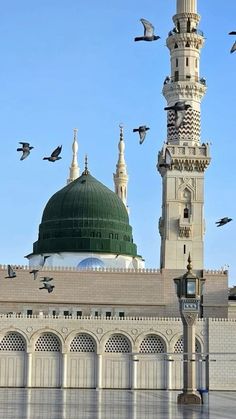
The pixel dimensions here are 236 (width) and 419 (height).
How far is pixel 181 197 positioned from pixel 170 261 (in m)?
3.95

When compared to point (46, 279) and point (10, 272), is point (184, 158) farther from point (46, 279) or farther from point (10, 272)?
point (10, 272)

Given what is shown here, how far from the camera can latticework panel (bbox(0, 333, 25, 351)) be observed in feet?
137

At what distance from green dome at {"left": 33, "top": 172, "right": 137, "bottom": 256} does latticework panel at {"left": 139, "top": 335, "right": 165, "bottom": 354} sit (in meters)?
13.8

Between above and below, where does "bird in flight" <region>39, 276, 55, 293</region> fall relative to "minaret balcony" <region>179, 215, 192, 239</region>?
below

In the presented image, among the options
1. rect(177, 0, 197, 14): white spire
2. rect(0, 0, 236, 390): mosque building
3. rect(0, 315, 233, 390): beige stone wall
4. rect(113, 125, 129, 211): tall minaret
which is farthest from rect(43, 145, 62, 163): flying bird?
rect(113, 125, 129, 211): tall minaret

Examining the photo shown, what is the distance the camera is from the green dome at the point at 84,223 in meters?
55.8

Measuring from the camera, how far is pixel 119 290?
1828 inches

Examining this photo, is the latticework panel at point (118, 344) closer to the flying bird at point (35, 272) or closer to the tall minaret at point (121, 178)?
the flying bird at point (35, 272)

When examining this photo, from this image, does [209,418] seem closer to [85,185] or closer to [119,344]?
[119,344]

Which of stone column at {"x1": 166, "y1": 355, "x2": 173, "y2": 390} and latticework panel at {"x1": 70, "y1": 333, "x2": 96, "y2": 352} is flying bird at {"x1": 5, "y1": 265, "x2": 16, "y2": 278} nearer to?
latticework panel at {"x1": 70, "y1": 333, "x2": 96, "y2": 352}

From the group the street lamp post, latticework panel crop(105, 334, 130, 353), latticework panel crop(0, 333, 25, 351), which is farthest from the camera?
latticework panel crop(105, 334, 130, 353)

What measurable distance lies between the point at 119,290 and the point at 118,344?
4727 millimetres

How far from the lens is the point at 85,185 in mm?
57938

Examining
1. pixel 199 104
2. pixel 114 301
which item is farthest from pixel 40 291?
pixel 199 104
